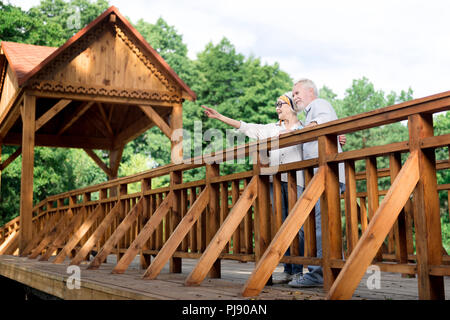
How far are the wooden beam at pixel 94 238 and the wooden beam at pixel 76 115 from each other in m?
4.45

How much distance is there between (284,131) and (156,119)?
6.42 m

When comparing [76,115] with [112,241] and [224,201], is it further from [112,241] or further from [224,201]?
[224,201]

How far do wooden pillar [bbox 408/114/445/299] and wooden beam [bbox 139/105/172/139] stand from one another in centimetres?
826

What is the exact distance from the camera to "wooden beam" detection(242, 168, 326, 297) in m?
3.66

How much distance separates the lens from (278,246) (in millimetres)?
3688

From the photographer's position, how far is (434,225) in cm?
312

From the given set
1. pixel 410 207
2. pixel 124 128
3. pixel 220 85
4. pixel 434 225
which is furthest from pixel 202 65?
pixel 434 225

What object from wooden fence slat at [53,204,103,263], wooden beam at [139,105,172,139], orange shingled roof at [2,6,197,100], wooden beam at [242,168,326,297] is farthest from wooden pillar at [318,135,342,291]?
orange shingled roof at [2,6,197,100]

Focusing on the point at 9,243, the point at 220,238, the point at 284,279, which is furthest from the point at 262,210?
the point at 9,243

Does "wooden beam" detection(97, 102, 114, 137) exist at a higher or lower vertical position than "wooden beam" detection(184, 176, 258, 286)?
higher

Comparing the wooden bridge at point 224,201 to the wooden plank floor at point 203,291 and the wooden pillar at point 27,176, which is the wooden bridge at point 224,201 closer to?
the wooden pillar at point 27,176

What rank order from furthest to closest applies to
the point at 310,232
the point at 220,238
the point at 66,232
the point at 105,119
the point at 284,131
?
the point at 105,119
the point at 66,232
the point at 284,131
the point at 220,238
the point at 310,232

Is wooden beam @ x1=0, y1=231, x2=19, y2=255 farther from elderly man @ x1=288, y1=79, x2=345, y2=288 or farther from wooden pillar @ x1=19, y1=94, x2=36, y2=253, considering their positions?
elderly man @ x1=288, y1=79, x2=345, y2=288
